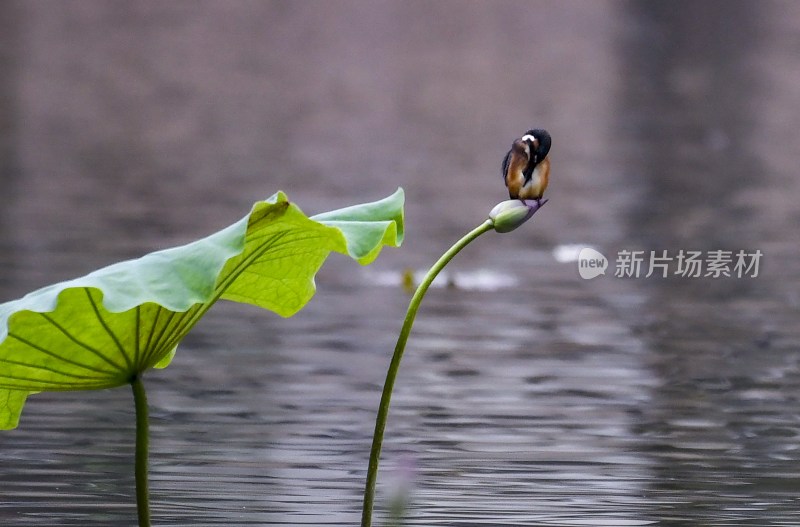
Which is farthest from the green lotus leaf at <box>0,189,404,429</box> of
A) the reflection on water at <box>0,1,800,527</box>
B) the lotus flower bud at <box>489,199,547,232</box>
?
the reflection on water at <box>0,1,800,527</box>

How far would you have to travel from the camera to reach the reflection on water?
4098 millimetres

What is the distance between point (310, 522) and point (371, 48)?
21.6 metres

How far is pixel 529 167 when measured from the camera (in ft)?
8.46

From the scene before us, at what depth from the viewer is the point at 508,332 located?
22.3 feet

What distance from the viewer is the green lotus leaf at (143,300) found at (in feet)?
7.94

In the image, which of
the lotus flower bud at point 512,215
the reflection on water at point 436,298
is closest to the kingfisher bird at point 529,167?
the lotus flower bud at point 512,215

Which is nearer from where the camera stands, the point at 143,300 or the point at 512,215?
the point at 143,300

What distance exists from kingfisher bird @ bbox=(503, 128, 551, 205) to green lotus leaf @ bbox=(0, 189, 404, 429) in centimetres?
24

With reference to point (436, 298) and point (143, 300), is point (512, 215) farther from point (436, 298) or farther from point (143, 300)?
point (436, 298)

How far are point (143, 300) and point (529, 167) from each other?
653mm

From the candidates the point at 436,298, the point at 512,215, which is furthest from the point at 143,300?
the point at 436,298

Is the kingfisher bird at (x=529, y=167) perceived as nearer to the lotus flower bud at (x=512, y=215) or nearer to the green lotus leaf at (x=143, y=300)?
the lotus flower bud at (x=512, y=215)

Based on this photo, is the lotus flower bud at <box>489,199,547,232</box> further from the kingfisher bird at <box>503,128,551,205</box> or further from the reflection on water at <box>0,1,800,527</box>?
the reflection on water at <box>0,1,800,527</box>

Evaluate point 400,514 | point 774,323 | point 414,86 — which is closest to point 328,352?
point 774,323
